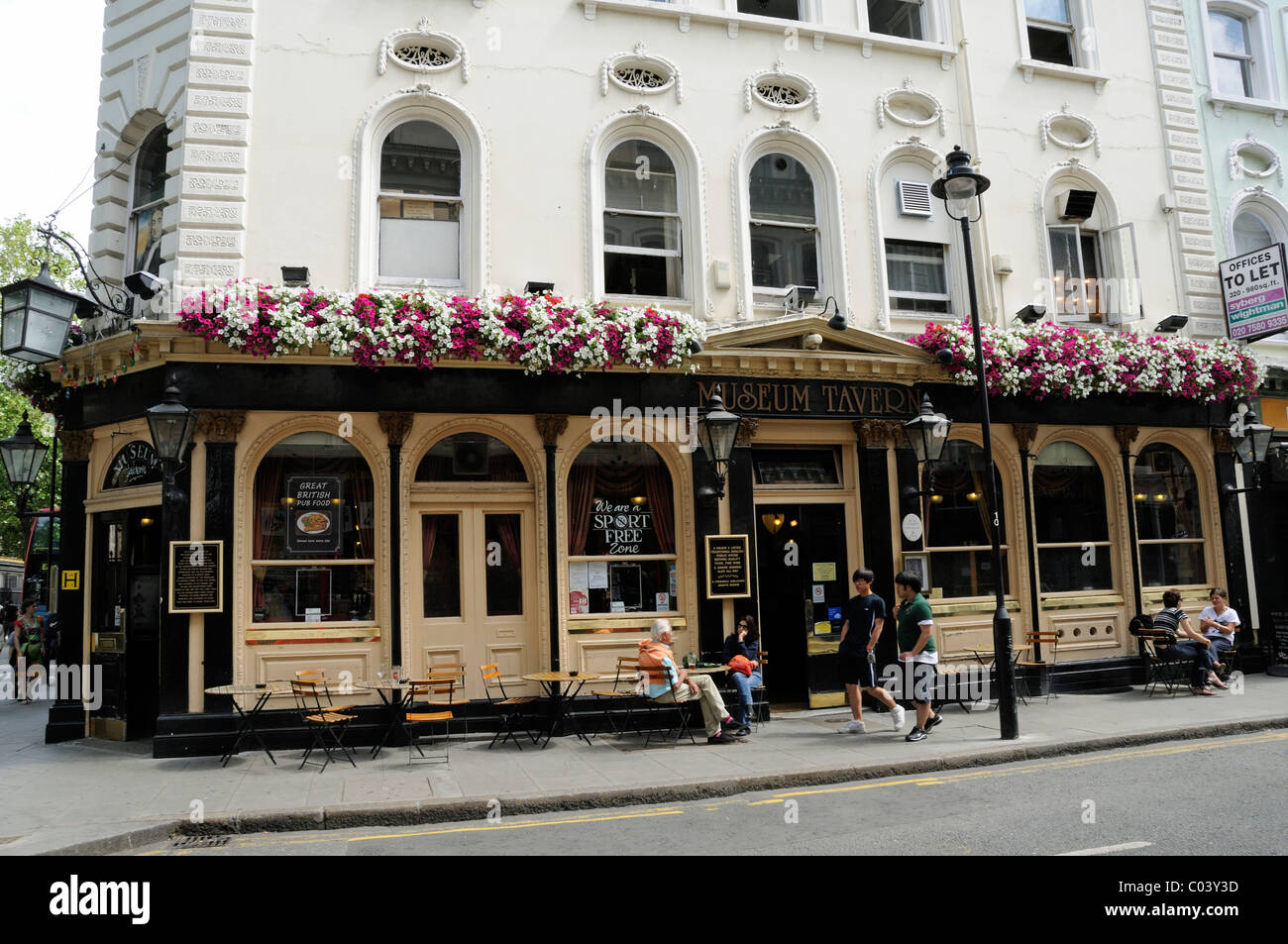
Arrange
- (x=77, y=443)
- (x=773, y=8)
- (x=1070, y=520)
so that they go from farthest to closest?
1. (x=1070, y=520)
2. (x=773, y=8)
3. (x=77, y=443)

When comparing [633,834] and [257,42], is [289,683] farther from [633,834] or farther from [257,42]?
[257,42]

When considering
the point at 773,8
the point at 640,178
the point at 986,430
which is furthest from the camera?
the point at 773,8

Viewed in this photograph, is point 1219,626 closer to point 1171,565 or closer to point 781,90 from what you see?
point 1171,565

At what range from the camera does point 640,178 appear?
43.2ft

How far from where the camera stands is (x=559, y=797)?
826 cm

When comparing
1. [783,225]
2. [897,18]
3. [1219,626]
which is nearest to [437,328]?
[783,225]

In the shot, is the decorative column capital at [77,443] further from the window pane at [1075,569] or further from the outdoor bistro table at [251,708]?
the window pane at [1075,569]

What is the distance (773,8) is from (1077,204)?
5731 mm

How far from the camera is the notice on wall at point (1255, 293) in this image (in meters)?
14.8

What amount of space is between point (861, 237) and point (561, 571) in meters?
6.65

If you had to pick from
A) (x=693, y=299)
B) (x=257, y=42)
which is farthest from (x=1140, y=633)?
(x=257, y=42)

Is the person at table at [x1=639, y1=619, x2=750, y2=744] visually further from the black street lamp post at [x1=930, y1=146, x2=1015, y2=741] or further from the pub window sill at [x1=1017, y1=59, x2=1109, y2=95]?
the pub window sill at [x1=1017, y1=59, x2=1109, y2=95]

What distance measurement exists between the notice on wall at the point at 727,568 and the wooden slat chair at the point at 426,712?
138 inches

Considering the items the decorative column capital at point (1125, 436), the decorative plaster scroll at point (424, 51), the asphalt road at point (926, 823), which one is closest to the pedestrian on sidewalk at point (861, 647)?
the asphalt road at point (926, 823)
